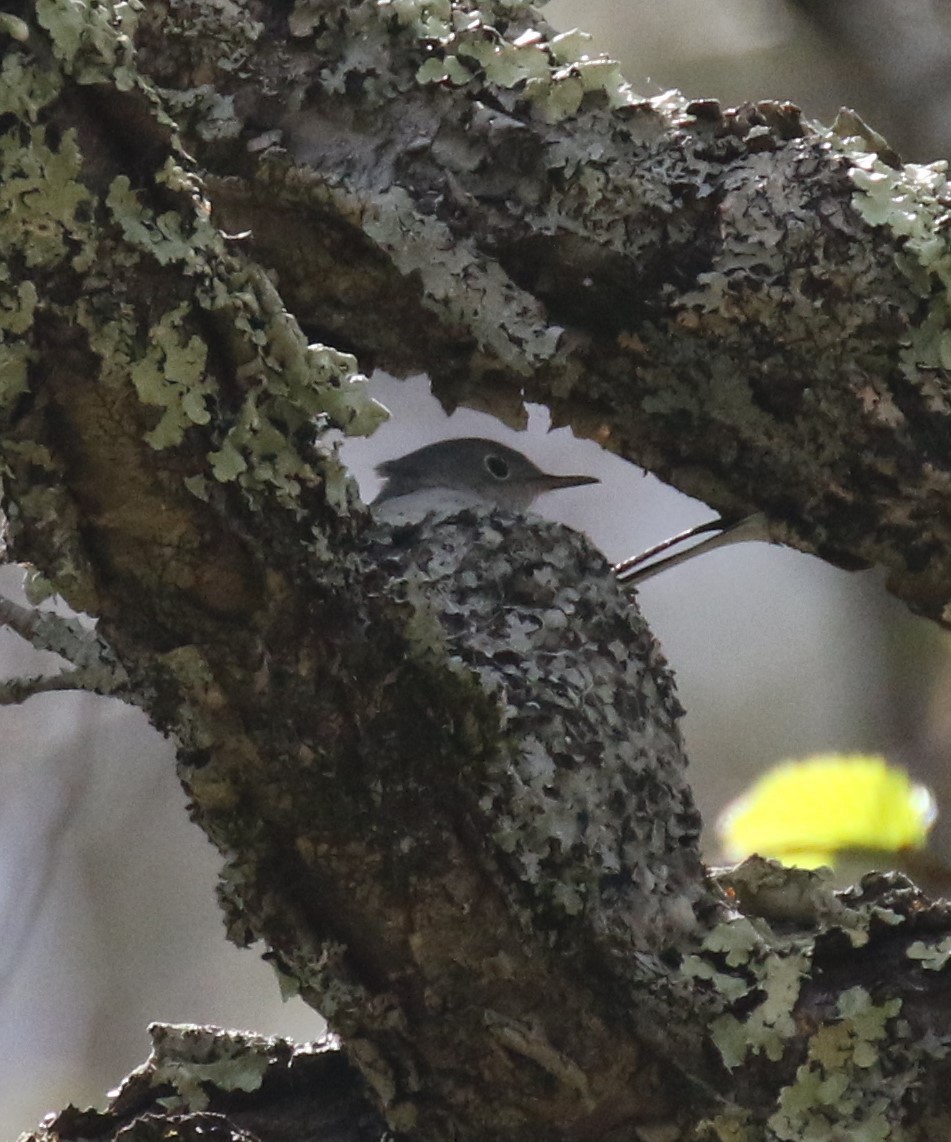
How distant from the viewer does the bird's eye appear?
257cm

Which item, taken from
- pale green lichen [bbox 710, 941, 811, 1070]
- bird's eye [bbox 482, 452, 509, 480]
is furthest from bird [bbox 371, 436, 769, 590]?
pale green lichen [bbox 710, 941, 811, 1070]

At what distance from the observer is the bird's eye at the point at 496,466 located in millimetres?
2572

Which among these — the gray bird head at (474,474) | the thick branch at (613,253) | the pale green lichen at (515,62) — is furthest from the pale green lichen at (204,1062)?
the pale green lichen at (515,62)

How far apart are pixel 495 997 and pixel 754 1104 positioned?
243 millimetres

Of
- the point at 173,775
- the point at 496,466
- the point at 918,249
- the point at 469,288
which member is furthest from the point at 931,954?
the point at 173,775

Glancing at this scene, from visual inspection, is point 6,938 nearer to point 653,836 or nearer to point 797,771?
point 797,771

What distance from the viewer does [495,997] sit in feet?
4.31

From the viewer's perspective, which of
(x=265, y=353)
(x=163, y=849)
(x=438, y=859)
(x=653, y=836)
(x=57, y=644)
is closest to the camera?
(x=265, y=353)

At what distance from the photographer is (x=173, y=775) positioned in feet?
16.8

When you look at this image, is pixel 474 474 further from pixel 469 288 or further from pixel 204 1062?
pixel 204 1062

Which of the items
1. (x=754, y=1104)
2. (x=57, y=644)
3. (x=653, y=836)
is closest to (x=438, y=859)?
(x=653, y=836)

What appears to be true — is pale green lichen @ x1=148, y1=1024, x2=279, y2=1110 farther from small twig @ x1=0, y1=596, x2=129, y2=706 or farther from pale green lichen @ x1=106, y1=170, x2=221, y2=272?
pale green lichen @ x1=106, y1=170, x2=221, y2=272

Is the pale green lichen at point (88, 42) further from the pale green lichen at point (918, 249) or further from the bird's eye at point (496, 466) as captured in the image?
the bird's eye at point (496, 466)

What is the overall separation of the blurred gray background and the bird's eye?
1440 millimetres
